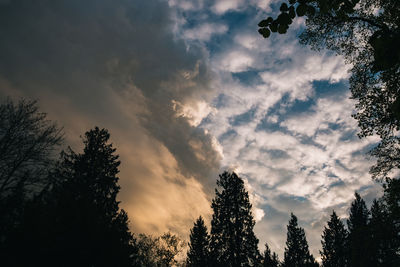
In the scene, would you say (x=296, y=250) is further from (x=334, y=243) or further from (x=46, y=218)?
(x=46, y=218)

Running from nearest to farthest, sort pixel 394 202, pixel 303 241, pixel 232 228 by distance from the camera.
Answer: pixel 394 202 < pixel 232 228 < pixel 303 241

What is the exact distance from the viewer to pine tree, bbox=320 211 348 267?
33.9 meters

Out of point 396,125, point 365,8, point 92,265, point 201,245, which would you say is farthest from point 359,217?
point 92,265

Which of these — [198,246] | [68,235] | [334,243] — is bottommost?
[68,235]

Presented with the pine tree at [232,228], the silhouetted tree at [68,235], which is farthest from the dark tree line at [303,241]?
the silhouetted tree at [68,235]

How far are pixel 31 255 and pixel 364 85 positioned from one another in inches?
773

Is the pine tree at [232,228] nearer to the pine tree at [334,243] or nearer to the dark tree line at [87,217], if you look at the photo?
the dark tree line at [87,217]

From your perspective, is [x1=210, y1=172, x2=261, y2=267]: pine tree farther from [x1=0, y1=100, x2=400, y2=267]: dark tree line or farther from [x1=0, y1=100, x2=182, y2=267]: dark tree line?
[x1=0, y1=100, x2=182, y2=267]: dark tree line

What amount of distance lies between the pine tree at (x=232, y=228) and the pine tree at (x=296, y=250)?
21868 mm

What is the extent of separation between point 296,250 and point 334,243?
668 centimetres

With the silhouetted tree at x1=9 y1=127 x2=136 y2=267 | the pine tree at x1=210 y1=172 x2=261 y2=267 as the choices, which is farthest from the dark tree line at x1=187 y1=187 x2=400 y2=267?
the silhouetted tree at x1=9 y1=127 x2=136 y2=267

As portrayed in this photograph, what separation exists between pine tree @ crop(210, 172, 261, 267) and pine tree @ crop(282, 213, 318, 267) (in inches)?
A: 861

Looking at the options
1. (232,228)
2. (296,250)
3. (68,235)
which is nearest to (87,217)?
(68,235)

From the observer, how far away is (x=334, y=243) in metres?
36.0
